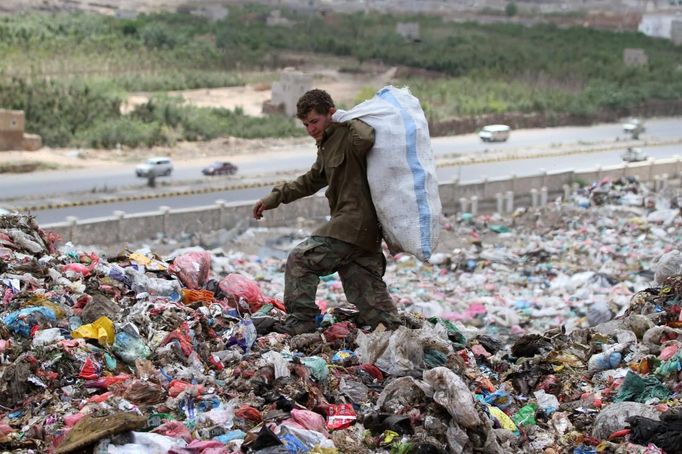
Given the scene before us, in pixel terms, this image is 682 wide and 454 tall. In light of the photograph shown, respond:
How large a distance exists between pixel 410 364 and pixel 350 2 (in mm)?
65995

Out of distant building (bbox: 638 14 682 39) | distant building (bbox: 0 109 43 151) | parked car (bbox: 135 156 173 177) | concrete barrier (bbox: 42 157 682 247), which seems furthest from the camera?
distant building (bbox: 638 14 682 39)

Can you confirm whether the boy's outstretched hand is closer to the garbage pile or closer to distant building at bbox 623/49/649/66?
the garbage pile

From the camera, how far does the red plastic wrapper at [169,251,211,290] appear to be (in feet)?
20.6

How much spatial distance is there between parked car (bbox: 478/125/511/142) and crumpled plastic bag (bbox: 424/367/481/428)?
A: 26.1 metres

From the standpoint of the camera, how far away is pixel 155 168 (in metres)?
22.3

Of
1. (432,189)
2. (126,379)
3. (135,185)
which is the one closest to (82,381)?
(126,379)

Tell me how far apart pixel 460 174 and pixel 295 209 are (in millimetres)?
8272

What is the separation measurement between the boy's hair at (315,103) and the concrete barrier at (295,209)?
9.95 metres

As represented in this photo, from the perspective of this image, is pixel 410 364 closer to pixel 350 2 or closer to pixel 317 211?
pixel 317 211

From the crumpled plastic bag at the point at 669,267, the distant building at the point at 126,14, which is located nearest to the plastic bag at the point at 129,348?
the crumpled plastic bag at the point at 669,267

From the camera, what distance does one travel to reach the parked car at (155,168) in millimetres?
22219

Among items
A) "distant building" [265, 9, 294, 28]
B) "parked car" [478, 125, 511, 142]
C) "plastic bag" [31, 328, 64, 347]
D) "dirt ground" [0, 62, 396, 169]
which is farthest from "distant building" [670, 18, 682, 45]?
"plastic bag" [31, 328, 64, 347]

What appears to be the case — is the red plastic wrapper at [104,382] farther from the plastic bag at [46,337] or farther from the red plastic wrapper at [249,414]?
the red plastic wrapper at [249,414]

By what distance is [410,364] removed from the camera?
4.92 m
